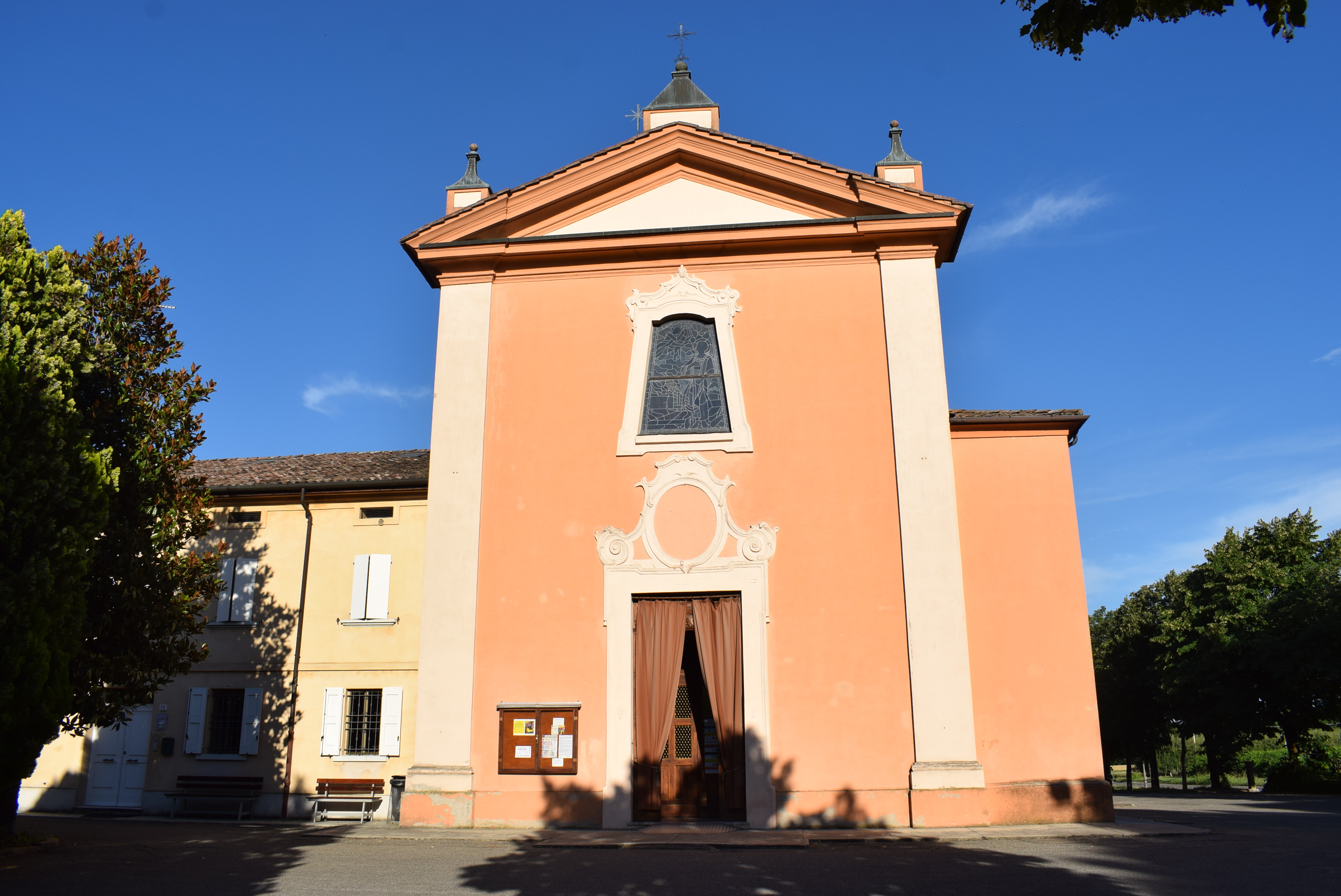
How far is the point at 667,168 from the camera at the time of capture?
14.8 metres

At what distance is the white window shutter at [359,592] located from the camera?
1672 cm

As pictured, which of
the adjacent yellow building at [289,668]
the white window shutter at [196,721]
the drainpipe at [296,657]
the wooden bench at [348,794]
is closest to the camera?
the wooden bench at [348,794]

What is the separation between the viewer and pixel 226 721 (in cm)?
1688

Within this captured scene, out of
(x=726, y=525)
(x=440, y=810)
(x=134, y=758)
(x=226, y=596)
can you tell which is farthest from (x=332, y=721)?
(x=726, y=525)

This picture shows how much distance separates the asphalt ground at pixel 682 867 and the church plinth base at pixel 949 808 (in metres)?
1.00

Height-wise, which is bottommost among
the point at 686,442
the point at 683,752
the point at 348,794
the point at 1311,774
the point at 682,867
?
the point at 1311,774

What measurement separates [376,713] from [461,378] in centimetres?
639

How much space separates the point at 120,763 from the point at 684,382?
493 inches

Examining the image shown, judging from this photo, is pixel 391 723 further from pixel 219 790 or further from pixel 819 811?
pixel 819 811

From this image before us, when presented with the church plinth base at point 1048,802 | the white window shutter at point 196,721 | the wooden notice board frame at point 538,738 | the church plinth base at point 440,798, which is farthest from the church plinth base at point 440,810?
the church plinth base at point 1048,802

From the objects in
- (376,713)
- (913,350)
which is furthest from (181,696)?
(913,350)

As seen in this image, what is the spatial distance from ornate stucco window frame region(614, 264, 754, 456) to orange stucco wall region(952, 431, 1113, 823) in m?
3.27

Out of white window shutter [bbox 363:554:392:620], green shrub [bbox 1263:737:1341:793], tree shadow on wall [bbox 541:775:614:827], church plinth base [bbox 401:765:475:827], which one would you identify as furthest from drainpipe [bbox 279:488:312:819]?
green shrub [bbox 1263:737:1341:793]

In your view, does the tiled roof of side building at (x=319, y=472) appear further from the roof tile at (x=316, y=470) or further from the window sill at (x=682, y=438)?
the window sill at (x=682, y=438)
